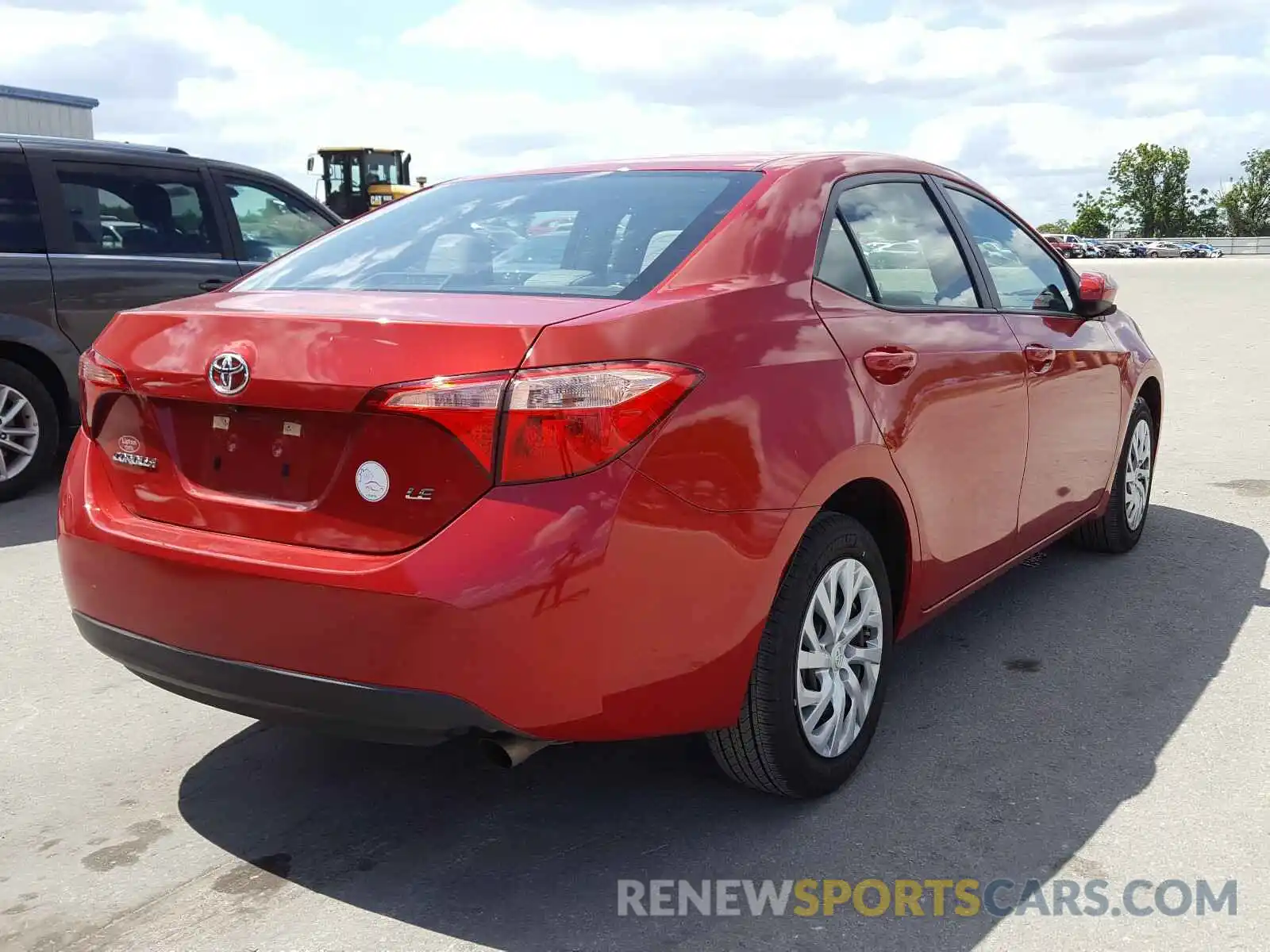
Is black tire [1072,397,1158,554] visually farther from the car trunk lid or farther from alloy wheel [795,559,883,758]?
the car trunk lid

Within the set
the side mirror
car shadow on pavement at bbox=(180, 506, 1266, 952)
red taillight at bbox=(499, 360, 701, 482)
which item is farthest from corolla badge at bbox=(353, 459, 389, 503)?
the side mirror

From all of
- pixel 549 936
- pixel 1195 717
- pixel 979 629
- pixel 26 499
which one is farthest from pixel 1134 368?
pixel 26 499

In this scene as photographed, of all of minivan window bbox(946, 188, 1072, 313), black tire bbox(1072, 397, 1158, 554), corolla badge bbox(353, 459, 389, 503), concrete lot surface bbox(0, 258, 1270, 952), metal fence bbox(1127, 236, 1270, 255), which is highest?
minivan window bbox(946, 188, 1072, 313)

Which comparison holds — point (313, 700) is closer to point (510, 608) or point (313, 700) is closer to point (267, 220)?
point (510, 608)

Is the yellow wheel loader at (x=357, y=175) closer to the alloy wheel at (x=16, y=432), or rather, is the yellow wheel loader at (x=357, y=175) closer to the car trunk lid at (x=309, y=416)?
the alloy wheel at (x=16, y=432)

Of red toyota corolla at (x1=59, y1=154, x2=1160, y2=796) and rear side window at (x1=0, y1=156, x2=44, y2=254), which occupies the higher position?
rear side window at (x1=0, y1=156, x2=44, y2=254)

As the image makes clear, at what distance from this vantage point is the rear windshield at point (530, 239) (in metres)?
3.16

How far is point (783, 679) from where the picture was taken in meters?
3.11

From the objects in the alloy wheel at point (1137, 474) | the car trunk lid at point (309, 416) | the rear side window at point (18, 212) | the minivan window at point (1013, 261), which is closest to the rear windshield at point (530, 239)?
the car trunk lid at point (309, 416)

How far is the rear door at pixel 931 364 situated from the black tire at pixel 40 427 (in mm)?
5077

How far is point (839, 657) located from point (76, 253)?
5.61 m

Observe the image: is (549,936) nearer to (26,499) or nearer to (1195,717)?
(1195,717)

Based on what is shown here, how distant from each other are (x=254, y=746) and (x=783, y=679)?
5.26 feet

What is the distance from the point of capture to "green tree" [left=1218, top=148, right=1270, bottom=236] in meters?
130
